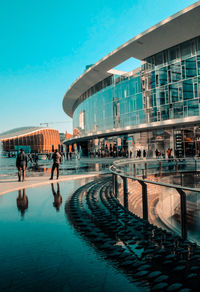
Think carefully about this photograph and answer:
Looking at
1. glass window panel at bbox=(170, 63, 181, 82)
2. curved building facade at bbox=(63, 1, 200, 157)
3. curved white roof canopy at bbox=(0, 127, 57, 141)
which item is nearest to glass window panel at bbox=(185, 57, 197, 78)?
curved building facade at bbox=(63, 1, 200, 157)

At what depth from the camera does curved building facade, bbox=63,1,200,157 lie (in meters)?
28.1

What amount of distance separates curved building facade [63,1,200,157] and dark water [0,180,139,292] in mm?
25408

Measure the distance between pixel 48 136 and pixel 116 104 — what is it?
8704 cm

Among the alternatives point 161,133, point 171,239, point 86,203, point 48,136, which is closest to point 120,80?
point 161,133

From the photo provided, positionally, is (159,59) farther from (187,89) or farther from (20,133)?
(20,133)

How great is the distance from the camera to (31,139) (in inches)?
4464

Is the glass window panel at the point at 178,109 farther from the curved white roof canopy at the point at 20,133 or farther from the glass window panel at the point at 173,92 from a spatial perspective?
the curved white roof canopy at the point at 20,133

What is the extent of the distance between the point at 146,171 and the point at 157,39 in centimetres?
2117

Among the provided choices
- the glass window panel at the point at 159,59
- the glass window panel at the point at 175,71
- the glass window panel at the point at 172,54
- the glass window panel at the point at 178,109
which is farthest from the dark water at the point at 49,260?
the glass window panel at the point at 159,59

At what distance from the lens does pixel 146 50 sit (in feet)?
105

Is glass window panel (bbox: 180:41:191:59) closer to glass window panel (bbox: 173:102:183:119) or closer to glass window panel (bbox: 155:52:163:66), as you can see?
glass window panel (bbox: 155:52:163:66)

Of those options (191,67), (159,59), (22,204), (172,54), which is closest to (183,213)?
(22,204)

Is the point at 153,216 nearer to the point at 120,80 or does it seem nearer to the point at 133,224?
the point at 133,224

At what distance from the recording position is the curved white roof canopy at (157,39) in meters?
25.2
